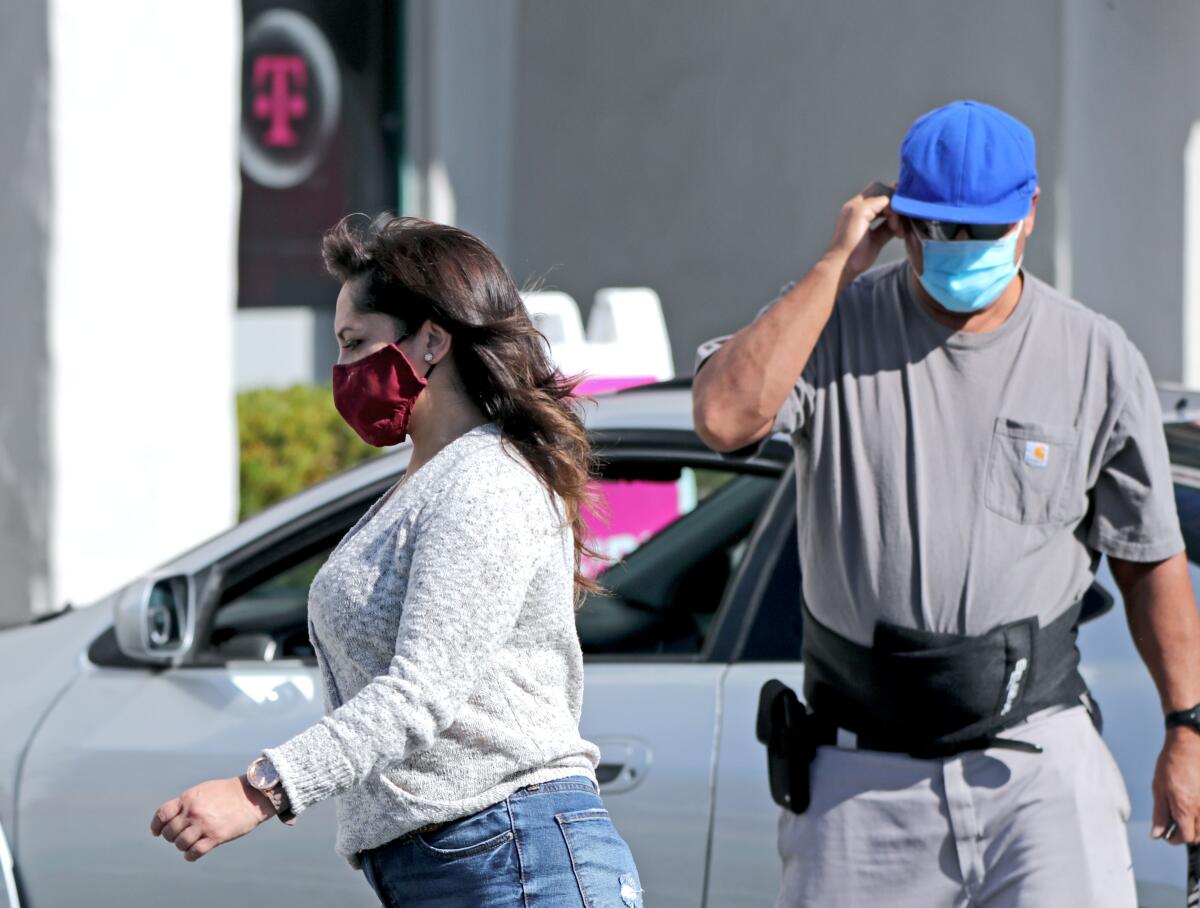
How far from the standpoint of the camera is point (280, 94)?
375 inches

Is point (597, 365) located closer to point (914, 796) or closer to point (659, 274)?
point (914, 796)

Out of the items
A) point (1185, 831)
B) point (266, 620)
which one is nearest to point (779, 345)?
point (1185, 831)

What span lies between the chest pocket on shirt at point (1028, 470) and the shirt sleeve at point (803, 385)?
0.87 feet

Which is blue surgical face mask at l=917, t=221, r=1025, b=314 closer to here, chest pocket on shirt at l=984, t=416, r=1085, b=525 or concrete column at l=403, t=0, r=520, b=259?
chest pocket on shirt at l=984, t=416, r=1085, b=525

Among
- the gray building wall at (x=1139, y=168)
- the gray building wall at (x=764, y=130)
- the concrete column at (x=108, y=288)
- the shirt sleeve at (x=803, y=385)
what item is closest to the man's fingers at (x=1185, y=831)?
the shirt sleeve at (x=803, y=385)

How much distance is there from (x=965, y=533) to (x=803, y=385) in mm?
314

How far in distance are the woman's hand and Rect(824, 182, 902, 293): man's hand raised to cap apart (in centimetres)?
111

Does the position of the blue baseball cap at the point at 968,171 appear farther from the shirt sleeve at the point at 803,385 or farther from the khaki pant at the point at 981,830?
the khaki pant at the point at 981,830

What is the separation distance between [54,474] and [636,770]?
4.07m

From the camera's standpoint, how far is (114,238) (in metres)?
6.75

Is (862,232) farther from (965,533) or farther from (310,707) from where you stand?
(310,707)

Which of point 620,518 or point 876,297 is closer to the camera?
point 876,297

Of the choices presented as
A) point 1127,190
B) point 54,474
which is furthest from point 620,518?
point 1127,190

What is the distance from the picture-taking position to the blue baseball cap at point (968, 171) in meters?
2.50
